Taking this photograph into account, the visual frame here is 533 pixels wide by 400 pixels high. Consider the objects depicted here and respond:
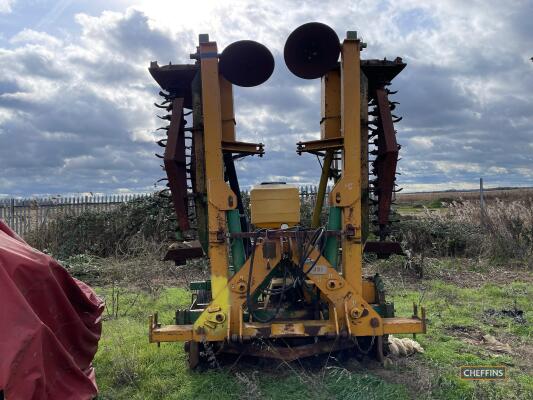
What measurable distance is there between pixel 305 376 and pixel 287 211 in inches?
56.8

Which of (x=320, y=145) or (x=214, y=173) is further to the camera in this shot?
(x=320, y=145)

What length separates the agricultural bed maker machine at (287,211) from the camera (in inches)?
177

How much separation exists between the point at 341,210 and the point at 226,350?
163 centimetres

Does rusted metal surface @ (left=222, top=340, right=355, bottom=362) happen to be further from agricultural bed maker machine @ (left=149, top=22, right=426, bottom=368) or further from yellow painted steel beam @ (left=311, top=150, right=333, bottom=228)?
yellow painted steel beam @ (left=311, top=150, right=333, bottom=228)

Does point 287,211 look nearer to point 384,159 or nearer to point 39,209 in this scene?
point 384,159

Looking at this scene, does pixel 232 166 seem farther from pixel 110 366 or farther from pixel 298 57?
pixel 110 366

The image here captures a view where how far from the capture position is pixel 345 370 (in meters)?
4.30

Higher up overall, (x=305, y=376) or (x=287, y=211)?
(x=287, y=211)

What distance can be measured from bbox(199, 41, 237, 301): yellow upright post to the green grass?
843mm

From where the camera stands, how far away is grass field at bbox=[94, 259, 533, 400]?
161 inches

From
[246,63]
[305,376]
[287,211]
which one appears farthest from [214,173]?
[305,376]

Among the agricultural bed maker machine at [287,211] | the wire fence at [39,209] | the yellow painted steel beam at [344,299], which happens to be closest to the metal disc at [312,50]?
the agricultural bed maker machine at [287,211]

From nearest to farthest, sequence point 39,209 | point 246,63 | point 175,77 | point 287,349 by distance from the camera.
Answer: point 287,349 < point 246,63 < point 175,77 < point 39,209

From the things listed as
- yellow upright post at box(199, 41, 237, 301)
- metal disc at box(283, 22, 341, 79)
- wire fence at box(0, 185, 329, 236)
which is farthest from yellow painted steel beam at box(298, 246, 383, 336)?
wire fence at box(0, 185, 329, 236)
